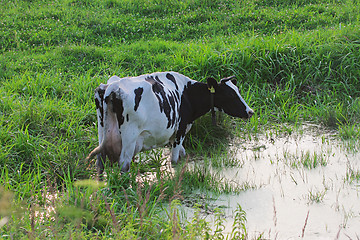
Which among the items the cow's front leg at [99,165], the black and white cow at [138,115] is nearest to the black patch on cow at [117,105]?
the black and white cow at [138,115]

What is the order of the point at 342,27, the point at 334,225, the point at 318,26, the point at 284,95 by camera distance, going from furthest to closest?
the point at 318,26 < the point at 342,27 < the point at 284,95 < the point at 334,225

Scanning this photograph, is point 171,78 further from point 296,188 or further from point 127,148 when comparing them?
point 296,188

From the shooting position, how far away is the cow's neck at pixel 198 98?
6.10m

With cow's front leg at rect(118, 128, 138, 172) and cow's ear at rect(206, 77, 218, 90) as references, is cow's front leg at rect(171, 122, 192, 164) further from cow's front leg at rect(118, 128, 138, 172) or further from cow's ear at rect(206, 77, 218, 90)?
cow's front leg at rect(118, 128, 138, 172)

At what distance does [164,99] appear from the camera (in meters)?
5.33

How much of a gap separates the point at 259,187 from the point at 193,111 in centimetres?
140

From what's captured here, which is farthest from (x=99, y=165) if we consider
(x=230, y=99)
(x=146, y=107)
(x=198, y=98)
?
(x=230, y=99)

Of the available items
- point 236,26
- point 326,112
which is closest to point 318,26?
point 236,26

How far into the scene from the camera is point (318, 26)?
33.4 feet

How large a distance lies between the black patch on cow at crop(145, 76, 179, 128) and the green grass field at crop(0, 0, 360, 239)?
0.59 m

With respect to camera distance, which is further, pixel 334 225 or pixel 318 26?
pixel 318 26

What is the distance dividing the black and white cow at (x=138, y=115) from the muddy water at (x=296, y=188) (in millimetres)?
791

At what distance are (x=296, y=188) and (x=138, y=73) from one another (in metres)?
4.21

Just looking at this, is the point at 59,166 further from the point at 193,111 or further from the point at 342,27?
the point at 342,27
